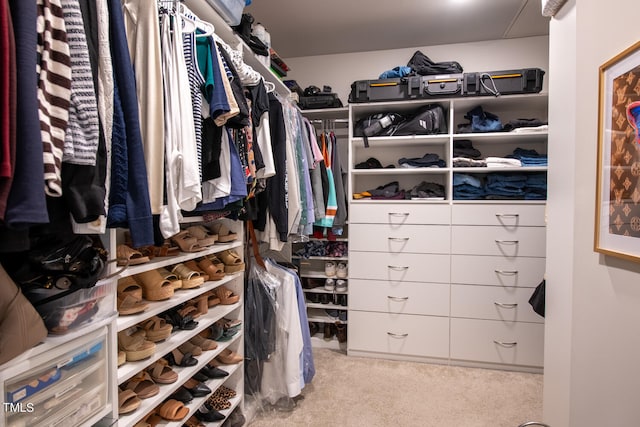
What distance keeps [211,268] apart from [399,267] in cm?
143

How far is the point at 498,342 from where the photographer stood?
7.38 ft

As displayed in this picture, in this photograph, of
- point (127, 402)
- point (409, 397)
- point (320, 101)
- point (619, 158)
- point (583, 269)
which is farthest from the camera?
point (320, 101)

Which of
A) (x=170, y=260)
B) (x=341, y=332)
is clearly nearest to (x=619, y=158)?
(x=170, y=260)

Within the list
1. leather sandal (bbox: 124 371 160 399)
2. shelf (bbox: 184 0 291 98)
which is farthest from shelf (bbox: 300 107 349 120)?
leather sandal (bbox: 124 371 160 399)

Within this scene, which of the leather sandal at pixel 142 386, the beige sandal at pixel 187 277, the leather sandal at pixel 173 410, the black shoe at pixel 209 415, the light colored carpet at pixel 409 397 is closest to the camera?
the leather sandal at pixel 142 386

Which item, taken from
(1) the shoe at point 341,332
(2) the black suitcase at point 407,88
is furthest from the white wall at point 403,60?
(1) the shoe at point 341,332

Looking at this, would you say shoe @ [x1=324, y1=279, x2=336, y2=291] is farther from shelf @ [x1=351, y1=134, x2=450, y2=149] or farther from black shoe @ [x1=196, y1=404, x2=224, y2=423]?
black shoe @ [x1=196, y1=404, x2=224, y2=423]

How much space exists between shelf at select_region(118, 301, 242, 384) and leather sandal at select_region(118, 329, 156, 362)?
0.07ft

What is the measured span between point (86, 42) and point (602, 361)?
142 cm

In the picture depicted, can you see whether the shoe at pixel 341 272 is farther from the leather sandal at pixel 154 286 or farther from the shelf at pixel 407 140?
the leather sandal at pixel 154 286

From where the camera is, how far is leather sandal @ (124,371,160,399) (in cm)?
108

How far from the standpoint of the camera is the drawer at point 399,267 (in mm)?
2320

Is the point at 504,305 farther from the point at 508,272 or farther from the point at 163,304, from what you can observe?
the point at 163,304

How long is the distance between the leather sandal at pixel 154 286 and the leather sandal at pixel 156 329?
0.33ft
